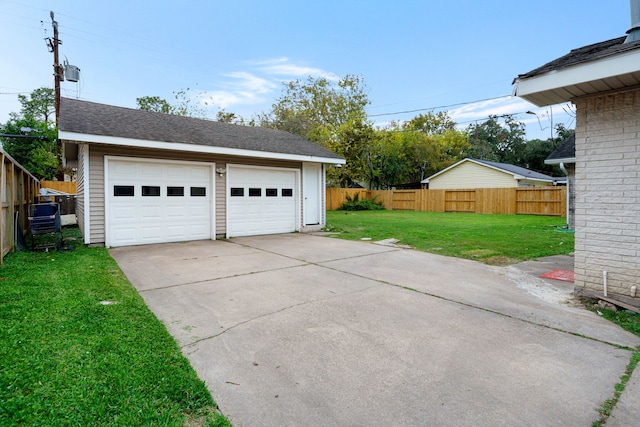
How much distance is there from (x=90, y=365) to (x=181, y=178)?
7455 millimetres

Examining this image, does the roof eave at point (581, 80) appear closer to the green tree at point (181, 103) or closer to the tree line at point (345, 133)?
the tree line at point (345, 133)

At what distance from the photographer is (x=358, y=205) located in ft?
80.8

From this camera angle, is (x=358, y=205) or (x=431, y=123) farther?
(x=431, y=123)

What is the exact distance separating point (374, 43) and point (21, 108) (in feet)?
109

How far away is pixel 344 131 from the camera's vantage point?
2616 cm

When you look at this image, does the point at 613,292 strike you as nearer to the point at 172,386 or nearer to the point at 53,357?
the point at 172,386

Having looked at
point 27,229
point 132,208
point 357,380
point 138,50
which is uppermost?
point 138,50

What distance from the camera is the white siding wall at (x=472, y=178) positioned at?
2362 cm

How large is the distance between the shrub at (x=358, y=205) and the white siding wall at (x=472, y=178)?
6017mm

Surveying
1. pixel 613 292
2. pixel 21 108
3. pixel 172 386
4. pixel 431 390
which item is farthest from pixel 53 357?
pixel 21 108

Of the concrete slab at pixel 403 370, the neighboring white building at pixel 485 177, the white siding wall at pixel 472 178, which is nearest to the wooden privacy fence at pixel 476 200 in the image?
Answer: the neighboring white building at pixel 485 177

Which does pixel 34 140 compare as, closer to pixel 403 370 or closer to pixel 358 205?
pixel 358 205

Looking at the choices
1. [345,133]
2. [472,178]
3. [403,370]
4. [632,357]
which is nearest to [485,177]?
[472,178]

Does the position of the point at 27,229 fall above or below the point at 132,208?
below
